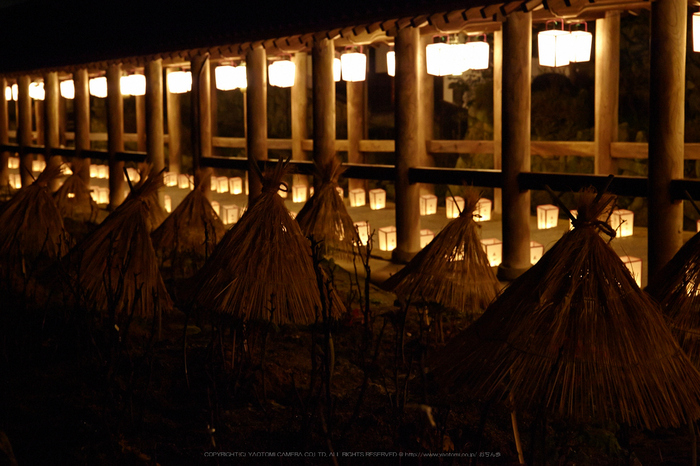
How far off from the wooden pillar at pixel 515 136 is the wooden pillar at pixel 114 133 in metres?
8.45

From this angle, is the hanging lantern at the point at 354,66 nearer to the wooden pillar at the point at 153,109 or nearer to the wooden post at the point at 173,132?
the wooden pillar at the point at 153,109

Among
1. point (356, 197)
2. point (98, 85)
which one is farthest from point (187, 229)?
point (98, 85)

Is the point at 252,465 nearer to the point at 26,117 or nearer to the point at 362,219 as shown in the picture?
the point at 362,219

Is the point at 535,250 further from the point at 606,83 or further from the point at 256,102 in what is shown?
the point at 256,102

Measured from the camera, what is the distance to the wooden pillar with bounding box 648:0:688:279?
639cm

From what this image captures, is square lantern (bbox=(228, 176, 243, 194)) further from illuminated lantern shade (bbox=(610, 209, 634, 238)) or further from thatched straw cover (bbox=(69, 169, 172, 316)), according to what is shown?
thatched straw cover (bbox=(69, 169, 172, 316))

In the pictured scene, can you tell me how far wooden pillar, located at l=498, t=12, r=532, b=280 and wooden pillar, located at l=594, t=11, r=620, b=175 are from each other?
8.66 feet

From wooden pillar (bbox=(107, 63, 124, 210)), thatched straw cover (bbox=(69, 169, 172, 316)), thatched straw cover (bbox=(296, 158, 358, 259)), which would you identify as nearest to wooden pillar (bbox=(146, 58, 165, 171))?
wooden pillar (bbox=(107, 63, 124, 210))

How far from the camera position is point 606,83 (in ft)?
32.7

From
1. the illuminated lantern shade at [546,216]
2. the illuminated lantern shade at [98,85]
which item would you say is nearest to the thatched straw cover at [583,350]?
the illuminated lantern shade at [546,216]

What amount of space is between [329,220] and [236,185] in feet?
26.7

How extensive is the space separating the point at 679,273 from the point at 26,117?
17117 millimetres

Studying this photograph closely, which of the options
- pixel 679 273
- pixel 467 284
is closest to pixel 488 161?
pixel 467 284

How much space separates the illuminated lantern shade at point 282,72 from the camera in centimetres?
1295
